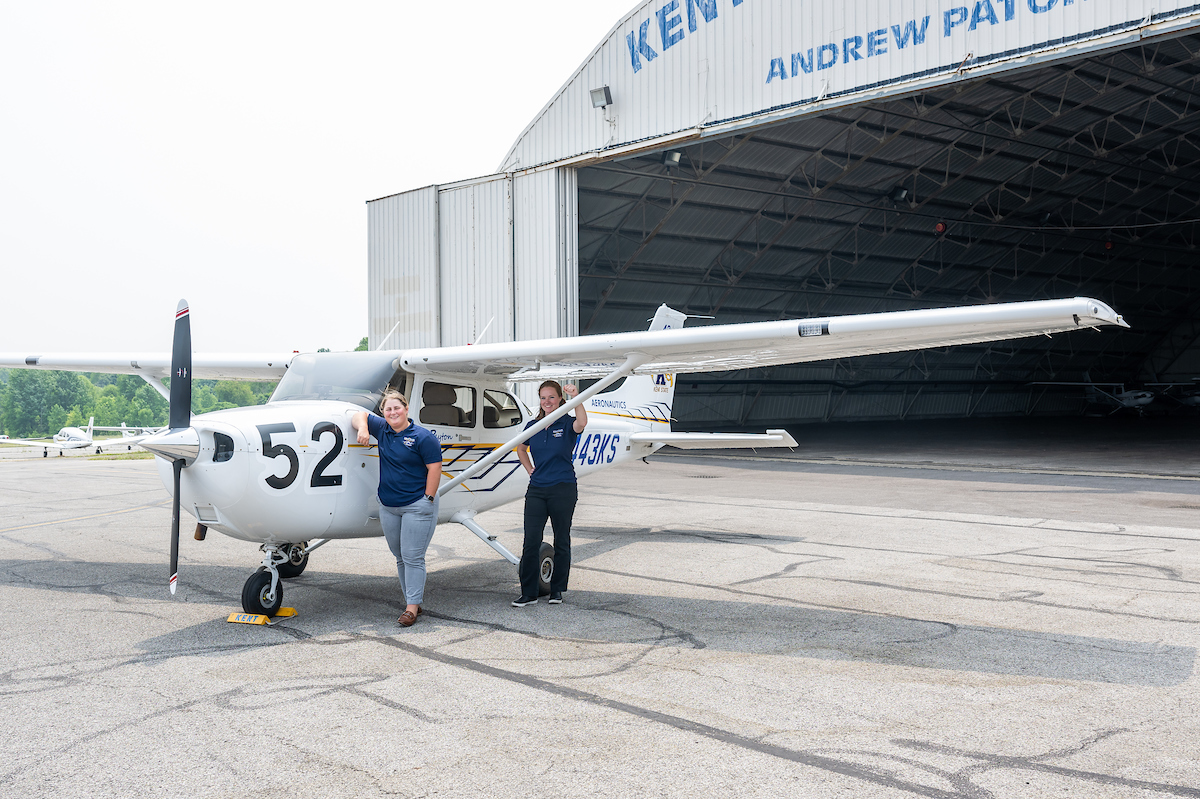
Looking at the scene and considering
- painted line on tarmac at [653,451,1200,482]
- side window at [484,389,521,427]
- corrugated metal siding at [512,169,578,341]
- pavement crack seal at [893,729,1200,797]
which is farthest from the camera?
corrugated metal siding at [512,169,578,341]

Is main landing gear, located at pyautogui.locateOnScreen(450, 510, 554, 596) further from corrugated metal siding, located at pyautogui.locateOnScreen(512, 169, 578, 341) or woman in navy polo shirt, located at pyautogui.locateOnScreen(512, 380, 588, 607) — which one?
corrugated metal siding, located at pyautogui.locateOnScreen(512, 169, 578, 341)

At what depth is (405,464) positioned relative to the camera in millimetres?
6586

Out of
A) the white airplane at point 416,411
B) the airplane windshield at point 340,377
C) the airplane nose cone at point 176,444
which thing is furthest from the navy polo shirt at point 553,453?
the airplane nose cone at point 176,444

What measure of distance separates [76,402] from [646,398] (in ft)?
413

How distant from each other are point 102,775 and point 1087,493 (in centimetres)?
1488

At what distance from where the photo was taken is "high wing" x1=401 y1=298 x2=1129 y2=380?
5629 mm

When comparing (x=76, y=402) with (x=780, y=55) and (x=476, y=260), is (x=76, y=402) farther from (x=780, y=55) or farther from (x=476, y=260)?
(x=780, y=55)

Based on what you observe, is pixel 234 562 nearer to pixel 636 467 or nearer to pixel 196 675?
pixel 196 675

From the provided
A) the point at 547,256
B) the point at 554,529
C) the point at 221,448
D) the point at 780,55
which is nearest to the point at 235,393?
the point at 547,256

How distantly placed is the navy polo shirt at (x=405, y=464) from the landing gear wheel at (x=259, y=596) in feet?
3.46

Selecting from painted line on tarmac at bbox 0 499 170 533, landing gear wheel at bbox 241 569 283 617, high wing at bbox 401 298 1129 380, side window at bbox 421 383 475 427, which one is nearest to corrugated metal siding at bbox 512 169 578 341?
painted line on tarmac at bbox 0 499 170 533

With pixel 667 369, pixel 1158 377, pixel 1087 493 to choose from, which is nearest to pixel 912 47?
pixel 1087 493

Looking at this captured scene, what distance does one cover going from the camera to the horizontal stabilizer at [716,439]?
910 centimetres

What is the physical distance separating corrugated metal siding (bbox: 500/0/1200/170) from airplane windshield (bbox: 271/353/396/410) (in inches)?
474
